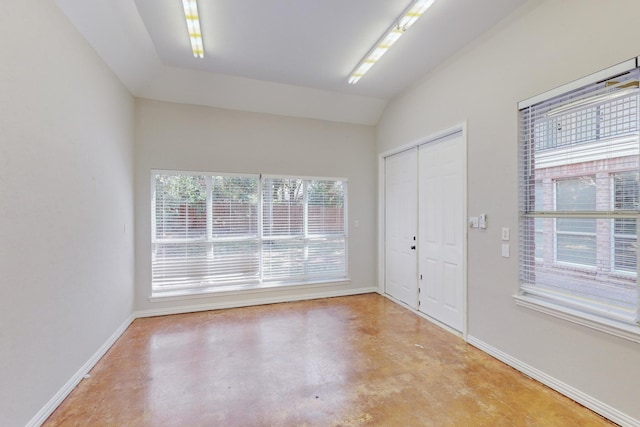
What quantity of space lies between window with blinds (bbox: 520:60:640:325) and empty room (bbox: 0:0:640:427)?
15mm

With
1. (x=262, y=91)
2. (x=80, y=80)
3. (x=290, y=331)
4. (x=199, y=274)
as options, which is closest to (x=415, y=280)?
(x=290, y=331)

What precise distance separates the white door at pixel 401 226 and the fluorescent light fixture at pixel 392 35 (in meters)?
1.36

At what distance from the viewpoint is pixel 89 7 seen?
2293mm

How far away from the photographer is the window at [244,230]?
3963mm

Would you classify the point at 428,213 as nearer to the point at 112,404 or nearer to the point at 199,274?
the point at 199,274

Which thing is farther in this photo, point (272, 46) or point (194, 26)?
point (272, 46)

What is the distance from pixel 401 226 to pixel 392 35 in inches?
103

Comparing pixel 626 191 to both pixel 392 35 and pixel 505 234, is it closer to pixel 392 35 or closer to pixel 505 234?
pixel 505 234

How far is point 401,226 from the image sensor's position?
4375 mm

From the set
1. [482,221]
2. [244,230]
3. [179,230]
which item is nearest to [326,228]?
[244,230]

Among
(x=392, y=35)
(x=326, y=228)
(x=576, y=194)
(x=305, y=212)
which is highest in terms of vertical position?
(x=392, y=35)

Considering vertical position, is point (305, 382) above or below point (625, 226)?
below

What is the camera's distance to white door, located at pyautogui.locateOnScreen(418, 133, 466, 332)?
10.6 ft

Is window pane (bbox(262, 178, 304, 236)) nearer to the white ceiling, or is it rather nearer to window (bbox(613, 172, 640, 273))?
the white ceiling
